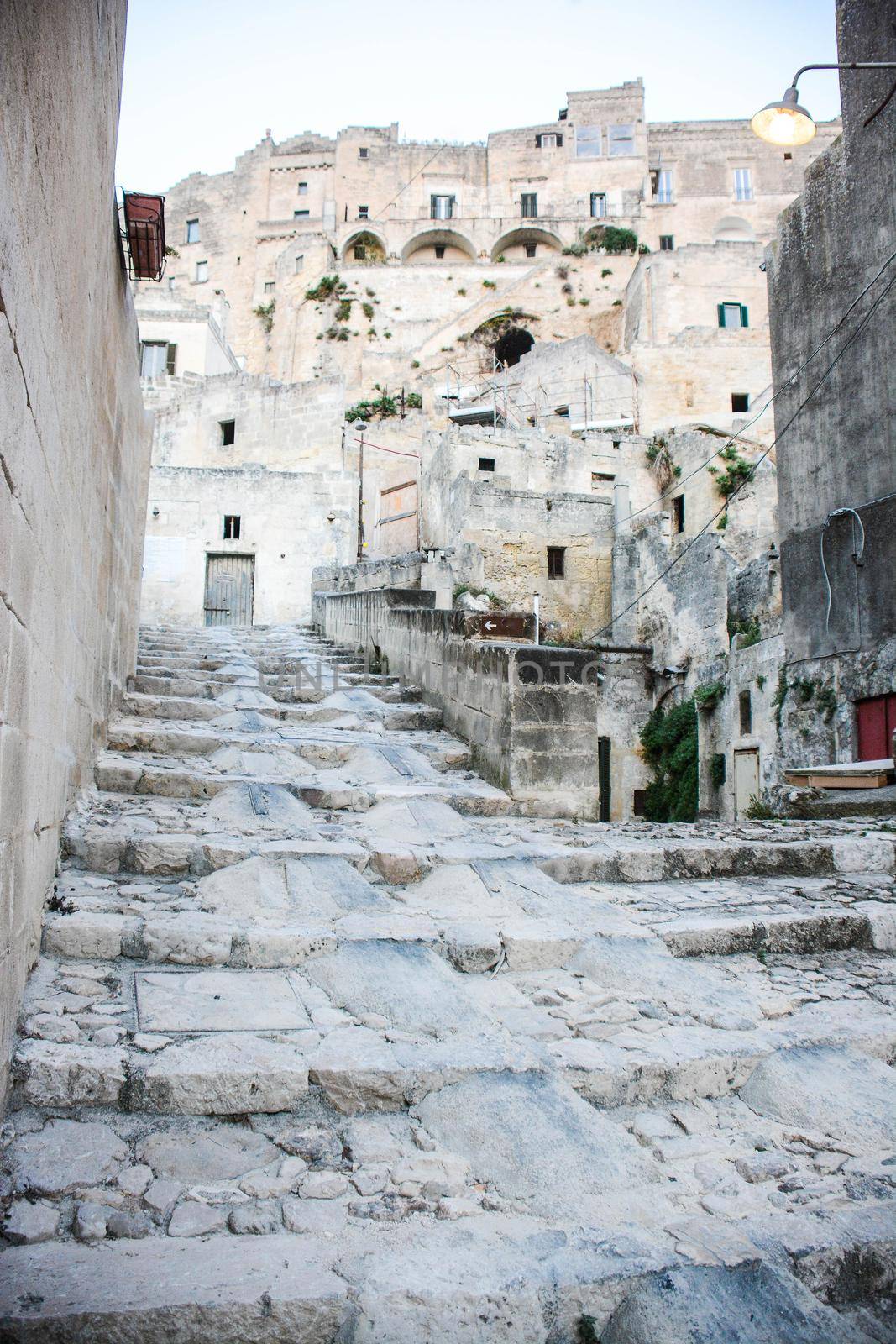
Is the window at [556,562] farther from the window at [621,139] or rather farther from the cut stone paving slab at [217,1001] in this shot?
the window at [621,139]

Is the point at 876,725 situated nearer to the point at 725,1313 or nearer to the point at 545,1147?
the point at 545,1147

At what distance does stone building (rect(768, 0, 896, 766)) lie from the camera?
10.5 meters

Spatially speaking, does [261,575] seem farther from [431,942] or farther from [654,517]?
[431,942]

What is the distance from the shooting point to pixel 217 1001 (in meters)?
2.76

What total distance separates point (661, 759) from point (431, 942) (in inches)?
708

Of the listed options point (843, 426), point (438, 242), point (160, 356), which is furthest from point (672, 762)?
point (438, 242)

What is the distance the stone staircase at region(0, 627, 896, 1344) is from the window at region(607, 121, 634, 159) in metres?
54.1

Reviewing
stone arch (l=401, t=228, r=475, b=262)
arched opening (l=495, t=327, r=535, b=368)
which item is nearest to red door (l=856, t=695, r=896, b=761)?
arched opening (l=495, t=327, r=535, b=368)

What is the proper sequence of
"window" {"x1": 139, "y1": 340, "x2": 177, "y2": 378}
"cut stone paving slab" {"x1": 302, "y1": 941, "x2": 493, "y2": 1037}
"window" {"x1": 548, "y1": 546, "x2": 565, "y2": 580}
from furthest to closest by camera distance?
1. "window" {"x1": 139, "y1": 340, "x2": 177, "y2": 378}
2. "window" {"x1": 548, "y1": 546, "x2": 565, "y2": 580}
3. "cut stone paving slab" {"x1": 302, "y1": 941, "x2": 493, "y2": 1037}

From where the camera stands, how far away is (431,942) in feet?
11.0

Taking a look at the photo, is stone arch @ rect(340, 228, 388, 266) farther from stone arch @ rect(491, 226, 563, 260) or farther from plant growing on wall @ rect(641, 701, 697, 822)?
plant growing on wall @ rect(641, 701, 697, 822)

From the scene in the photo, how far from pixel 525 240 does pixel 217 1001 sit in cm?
4988

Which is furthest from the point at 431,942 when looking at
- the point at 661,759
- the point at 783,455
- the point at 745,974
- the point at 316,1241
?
the point at 661,759

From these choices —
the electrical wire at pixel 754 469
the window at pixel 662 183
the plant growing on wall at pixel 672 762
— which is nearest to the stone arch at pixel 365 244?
the window at pixel 662 183
